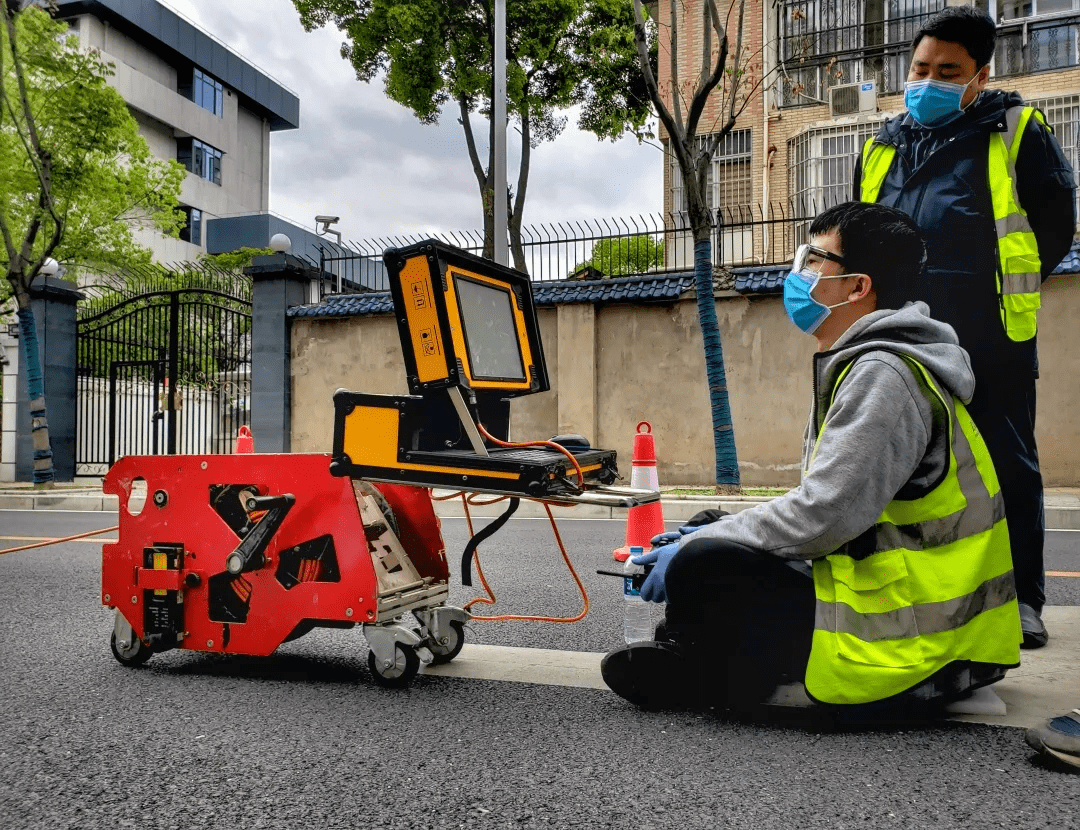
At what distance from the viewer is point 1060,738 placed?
2.17 meters

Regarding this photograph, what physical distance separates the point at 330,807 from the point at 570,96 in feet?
59.7

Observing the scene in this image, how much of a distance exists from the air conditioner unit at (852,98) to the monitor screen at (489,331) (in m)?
14.3

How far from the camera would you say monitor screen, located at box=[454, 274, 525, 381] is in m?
2.91

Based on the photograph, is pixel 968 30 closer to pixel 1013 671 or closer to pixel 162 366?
pixel 1013 671

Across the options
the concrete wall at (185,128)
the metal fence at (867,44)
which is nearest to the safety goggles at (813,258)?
the metal fence at (867,44)

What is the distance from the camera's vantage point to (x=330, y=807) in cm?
203

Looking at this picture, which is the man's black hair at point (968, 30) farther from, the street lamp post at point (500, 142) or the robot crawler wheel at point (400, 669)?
the street lamp post at point (500, 142)

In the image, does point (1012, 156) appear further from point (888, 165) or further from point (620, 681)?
point (620, 681)

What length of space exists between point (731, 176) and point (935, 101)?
585 inches

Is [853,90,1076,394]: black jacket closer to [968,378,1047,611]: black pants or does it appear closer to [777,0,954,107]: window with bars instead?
[968,378,1047,611]: black pants

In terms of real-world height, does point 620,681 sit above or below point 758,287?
below

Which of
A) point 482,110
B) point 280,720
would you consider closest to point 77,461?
point 482,110

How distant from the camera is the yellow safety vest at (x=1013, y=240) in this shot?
3.12m

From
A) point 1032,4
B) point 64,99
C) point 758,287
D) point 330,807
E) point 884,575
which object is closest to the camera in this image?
point 330,807
